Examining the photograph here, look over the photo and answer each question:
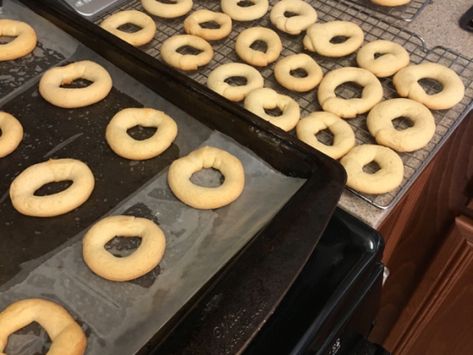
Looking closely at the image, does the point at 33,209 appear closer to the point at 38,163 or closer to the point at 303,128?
the point at 38,163

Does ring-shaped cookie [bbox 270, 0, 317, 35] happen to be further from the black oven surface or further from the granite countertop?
the black oven surface

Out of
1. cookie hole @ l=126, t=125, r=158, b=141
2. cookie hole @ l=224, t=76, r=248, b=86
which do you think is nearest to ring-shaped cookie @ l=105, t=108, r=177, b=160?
cookie hole @ l=126, t=125, r=158, b=141

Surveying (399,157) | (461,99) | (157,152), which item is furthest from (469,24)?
(157,152)

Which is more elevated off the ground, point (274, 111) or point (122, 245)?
point (274, 111)

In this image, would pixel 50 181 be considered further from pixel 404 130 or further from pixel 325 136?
pixel 404 130

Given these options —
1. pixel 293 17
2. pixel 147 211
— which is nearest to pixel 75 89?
pixel 147 211

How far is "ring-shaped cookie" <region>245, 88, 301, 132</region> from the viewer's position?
998 millimetres

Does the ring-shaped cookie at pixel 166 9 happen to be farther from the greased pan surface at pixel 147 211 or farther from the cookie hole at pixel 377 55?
the cookie hole at pixel 377 55

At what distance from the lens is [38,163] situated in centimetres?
90

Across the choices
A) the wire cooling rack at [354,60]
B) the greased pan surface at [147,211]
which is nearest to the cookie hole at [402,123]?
the wire cooling rack at [354,60]

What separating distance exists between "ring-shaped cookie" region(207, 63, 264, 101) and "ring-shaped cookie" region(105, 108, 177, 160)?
0.16 meters

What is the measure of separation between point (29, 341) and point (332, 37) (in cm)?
86

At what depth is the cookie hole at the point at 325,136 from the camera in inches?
39.6

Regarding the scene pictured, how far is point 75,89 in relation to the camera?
3.21 ft
